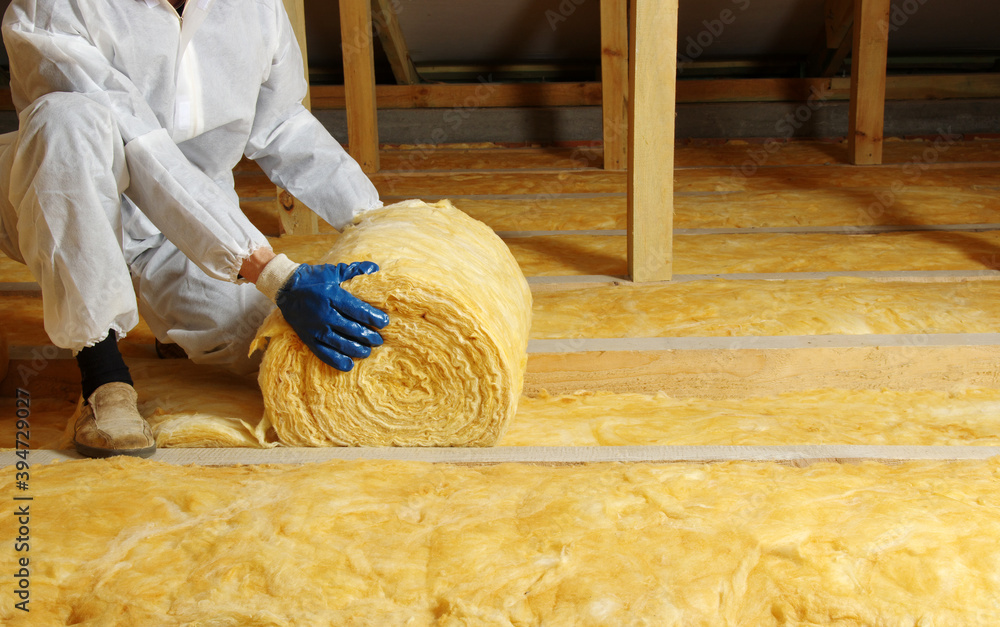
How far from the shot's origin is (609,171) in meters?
4.37

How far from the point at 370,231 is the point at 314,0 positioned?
13.0 feet

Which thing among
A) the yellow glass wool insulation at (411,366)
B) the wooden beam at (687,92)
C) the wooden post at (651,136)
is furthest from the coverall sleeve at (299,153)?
the wooden beam at (687,92)

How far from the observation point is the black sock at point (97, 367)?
5.64ft

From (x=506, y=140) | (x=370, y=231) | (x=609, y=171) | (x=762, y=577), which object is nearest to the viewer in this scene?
(x=762, y=577)

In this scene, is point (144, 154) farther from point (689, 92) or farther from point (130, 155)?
point (689, 92)

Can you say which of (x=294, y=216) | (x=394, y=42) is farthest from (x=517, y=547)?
(x=394, y=42)

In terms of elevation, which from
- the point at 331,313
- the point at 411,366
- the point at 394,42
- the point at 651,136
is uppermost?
the point at 394,42

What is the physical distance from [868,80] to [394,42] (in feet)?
9.55

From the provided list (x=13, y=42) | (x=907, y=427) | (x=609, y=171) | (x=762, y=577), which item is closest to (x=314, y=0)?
(x=609, y=171)

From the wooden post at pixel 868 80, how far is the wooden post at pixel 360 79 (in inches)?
103

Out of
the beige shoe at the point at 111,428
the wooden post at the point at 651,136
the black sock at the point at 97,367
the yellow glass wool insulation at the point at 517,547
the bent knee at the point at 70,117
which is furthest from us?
the wooden post at the point at 651,136

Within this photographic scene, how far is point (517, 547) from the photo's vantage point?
1.22 metres

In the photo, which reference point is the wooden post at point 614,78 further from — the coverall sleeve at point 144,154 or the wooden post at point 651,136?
the coverall sleeve at point 144,154

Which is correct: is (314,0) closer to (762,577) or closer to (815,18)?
(815,18)
